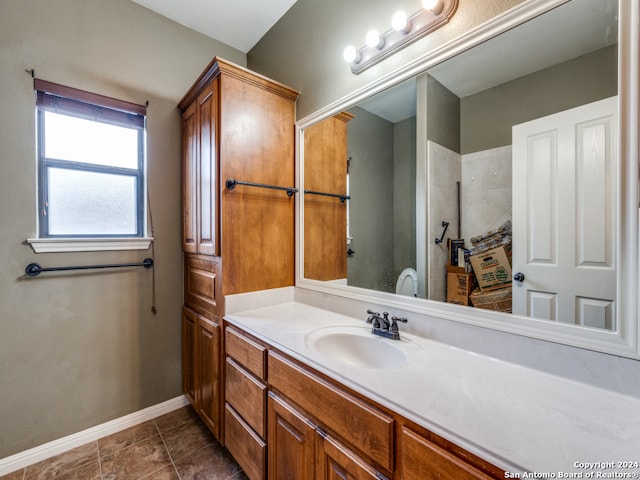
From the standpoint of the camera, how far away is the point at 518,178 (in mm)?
993

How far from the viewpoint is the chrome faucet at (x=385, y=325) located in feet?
4.04

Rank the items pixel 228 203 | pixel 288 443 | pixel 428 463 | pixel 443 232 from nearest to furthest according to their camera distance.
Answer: pixel 428 463
pixel 288 443
pixel 443 232
pixel 228 203

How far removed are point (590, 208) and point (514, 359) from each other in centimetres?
55

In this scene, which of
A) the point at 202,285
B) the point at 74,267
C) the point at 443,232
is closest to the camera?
the point at 443,232

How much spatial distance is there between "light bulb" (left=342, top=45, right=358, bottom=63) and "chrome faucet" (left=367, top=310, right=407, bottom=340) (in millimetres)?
1328

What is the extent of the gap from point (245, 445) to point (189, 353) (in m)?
0.88

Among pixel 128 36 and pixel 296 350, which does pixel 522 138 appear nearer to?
pixel 296 350

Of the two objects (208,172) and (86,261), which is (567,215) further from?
(86,261)

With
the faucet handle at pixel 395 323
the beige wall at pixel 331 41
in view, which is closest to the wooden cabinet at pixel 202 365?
the faucet handle at pixel 395 323

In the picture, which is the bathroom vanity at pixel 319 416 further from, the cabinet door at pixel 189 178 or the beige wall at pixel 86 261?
the beige wall at pixel 86 261

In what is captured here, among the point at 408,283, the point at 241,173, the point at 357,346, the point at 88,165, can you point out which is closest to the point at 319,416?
the point at 357,346

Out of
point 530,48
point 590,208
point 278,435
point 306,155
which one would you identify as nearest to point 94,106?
point 306,155

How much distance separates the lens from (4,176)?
155cm

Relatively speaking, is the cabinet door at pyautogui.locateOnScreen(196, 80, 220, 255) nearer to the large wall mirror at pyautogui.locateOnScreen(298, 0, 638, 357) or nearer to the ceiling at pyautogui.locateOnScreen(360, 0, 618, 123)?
the large wall mirror at pyautogui.locateOnScreen(298, 0, 638, 357)
